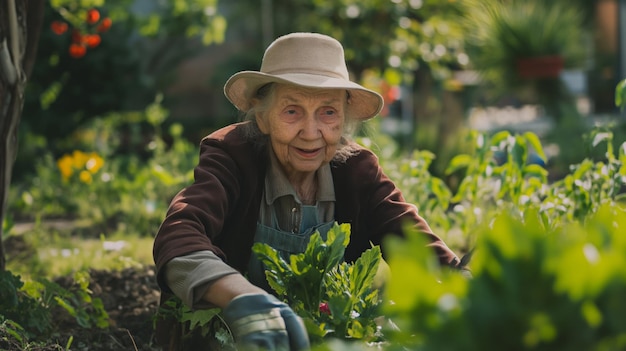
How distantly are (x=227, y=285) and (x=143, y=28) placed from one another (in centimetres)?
583

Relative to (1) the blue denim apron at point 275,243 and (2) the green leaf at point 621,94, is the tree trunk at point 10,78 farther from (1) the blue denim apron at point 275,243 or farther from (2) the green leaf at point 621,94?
(2) the green leaf at point 621,94

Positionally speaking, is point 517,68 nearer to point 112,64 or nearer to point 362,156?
point 112,64

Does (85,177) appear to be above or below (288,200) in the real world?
below

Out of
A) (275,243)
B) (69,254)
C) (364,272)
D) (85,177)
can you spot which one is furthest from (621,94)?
(85,177)

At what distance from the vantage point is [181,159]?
608 centimetres

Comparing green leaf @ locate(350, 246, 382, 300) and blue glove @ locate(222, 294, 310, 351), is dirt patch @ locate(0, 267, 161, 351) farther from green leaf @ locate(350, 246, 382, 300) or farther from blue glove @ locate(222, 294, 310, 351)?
blue glove @ locate(222, 294, 310, 351)

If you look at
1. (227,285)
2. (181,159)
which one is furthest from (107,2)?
(227,285)

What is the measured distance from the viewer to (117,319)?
327cm

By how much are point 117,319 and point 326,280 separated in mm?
1371

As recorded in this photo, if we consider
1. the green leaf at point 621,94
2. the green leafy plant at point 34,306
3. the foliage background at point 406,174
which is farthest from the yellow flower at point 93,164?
the green leaf at point 621,94

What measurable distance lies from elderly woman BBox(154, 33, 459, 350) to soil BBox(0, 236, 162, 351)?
0.43 metres

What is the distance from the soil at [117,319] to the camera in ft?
9.39

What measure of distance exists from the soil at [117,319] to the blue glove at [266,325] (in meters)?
0.87

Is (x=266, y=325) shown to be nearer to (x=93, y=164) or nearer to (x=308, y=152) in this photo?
(x=308, y=152)
